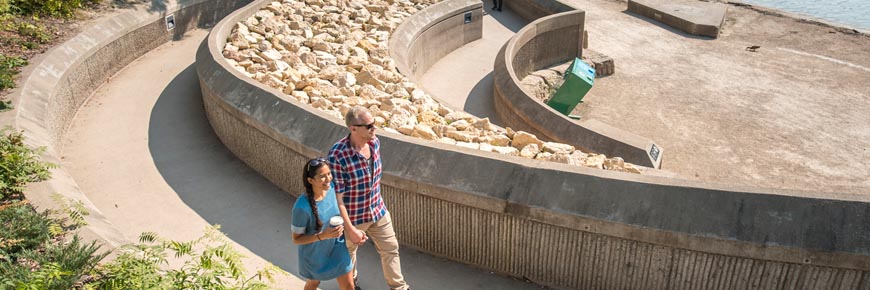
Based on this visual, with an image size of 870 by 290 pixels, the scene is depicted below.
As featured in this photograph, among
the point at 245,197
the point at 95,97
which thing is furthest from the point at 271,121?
the point at 95,97

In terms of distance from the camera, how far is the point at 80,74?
1101 centimetres

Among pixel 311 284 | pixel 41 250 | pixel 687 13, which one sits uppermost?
pixel 41 250

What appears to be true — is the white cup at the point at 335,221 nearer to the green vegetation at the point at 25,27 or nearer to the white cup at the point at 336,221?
the white cup at the point at 336,221

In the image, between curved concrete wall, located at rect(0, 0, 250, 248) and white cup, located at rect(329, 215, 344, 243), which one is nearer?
white cup, located at rect(329, 215, 344, 243)

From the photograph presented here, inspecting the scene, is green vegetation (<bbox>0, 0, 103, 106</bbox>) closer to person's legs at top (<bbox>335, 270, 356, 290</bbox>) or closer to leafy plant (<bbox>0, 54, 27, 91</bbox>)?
leafy plant (<bbox>0, 54, 27, 91</bbox>)

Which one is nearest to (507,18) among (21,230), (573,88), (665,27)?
(665,27)

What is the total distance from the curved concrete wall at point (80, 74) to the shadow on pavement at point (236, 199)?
1.14 metres

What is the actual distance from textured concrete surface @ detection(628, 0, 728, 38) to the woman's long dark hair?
58.7 ft

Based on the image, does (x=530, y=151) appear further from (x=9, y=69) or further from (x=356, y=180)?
(x=9, y=69)

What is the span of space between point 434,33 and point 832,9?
19.7 m

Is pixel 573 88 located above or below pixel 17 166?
below

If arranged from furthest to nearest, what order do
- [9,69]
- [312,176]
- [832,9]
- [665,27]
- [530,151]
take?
[832,9]
[665,27]
[9,69]
[530,151]
[312,176]

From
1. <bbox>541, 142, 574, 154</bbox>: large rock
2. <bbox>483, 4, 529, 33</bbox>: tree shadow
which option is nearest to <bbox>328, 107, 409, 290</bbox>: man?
<bbox>541, 142, 574, 154</bbox>: large rock

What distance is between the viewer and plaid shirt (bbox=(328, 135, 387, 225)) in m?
5.45
